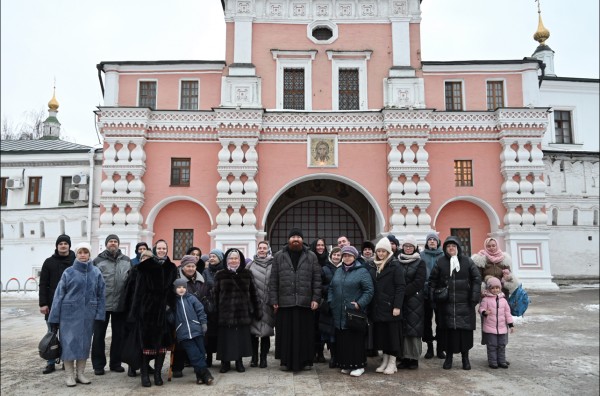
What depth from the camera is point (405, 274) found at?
21.6 ft

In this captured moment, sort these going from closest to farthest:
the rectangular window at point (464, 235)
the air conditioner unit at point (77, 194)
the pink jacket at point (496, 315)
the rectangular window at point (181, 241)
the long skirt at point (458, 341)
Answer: the long skirt at point (458, 341)
the pink jacket at point (496, 315)
the rectangular window at point (181, 241)
the rectangular window at point (464, 235)
the air conditioner unit at point (77, 194)

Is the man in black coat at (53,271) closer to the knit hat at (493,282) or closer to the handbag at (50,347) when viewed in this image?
the handbag at (50,347)

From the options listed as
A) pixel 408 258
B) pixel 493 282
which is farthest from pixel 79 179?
pixel 493 282

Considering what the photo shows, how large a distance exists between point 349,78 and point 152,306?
560 inches

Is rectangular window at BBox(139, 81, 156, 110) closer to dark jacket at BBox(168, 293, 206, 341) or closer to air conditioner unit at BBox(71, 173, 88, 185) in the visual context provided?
air conditioner unit at BBox(71, 173, 88, 185)

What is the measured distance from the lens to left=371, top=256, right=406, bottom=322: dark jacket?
6320 mm

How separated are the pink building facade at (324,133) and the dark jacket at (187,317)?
10.6 metres

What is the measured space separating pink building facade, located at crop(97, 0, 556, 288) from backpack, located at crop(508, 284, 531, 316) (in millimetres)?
9941

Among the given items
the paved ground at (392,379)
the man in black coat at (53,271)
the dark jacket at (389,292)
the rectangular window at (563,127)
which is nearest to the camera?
the paved ground at (392,379)

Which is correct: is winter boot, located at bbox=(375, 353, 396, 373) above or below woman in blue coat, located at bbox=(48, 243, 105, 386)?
below

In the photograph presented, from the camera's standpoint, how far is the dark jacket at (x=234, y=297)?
21.2ft

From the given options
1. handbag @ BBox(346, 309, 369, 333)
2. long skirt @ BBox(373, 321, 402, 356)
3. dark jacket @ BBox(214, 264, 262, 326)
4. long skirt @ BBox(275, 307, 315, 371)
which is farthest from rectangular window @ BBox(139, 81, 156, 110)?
long skirt @ BBox(373, 321, 402, 356)

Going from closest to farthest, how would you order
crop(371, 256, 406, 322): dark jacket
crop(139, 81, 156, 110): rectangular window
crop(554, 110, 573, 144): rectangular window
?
crop(371, 256, 406, 322): dark jacket → crop(139, 81, 156, 110): rectangular window → crop(554, 110, 573, 144): rectangular window

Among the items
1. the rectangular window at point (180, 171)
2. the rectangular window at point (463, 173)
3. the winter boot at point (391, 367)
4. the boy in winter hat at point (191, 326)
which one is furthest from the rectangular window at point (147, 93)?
the winter boot at point (391, 367)
